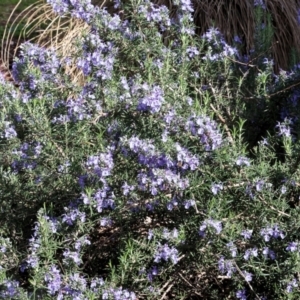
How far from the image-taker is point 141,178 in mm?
2223

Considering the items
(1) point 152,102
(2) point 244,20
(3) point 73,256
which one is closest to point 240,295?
(3) point 73,256

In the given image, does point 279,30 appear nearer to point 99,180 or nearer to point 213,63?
point 213,63

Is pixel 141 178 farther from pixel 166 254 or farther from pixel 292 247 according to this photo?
pixel 292 247

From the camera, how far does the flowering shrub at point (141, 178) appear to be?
2205 mm

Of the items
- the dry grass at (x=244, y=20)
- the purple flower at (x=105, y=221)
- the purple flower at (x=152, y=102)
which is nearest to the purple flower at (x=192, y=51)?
the purple flower at (x=152, y=102)

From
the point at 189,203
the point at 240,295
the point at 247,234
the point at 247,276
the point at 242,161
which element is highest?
the point at 242,161

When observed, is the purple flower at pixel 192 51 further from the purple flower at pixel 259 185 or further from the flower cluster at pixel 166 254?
the flower cluster at pixel 166 254

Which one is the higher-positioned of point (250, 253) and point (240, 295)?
point (250, 253)

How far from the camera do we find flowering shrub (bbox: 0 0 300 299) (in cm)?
221

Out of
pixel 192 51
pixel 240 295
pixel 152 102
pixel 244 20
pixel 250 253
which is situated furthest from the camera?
pixel 244 20

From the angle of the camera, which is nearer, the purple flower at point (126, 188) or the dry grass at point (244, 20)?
the purple flower at point (126, 188)

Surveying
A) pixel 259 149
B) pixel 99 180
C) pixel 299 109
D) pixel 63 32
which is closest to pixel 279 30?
pixel 63 32

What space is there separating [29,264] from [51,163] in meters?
0.42

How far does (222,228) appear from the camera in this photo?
7.45 ft
